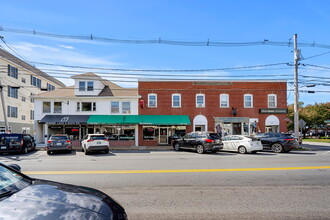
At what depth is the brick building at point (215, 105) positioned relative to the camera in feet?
82.4

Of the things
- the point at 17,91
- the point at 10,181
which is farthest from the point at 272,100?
the point at 17,91

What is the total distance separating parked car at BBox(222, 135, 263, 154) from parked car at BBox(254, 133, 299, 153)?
1973 millimetres

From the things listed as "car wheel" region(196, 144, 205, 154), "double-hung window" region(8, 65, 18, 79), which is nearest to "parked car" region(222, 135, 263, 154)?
"car wheel" region(196, 144, 205, 154)

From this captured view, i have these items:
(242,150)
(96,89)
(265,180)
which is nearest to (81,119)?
(96,89)

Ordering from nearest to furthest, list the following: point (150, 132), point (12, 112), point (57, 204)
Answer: point (57, 204)
point (150, 132)
point (12, 112)

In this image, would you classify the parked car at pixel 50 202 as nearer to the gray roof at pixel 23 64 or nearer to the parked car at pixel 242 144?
the parked car at pixel 242 144

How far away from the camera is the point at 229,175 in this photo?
8.12 m

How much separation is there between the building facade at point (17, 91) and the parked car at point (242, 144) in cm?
2362

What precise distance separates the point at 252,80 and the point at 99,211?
26.1 m

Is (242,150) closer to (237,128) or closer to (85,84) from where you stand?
(237,128)

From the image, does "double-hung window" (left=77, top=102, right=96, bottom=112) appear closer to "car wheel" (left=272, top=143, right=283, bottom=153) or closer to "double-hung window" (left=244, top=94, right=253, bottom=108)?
"double-hung window" (left=244, top=94, right=253, bottom=108)

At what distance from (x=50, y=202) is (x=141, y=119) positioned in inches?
842

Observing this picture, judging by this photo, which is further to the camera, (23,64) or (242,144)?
(23,64)

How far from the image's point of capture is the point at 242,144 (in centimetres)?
1695
